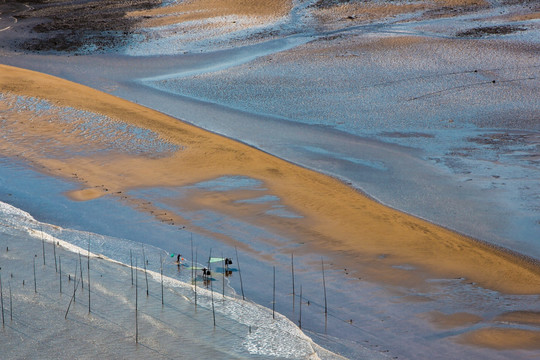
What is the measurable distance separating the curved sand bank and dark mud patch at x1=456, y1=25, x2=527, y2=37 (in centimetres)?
767

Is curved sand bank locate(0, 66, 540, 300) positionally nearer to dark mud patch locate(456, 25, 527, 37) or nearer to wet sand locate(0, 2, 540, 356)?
wet sand locate(0, 2, 540, 356)

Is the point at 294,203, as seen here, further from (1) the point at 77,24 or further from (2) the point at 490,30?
(1) the point at 77,24

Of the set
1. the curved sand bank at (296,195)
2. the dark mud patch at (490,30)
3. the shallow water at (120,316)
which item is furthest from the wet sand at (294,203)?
the dark mud patch at (490,30)

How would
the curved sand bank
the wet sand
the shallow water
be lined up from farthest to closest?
the curved sand bank, the wet sand, the shallow water

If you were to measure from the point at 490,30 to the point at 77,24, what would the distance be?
11979 millimetres

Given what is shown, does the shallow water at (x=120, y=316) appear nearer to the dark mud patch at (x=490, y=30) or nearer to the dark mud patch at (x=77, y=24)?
the dark mud patch at (x=490, y=30)

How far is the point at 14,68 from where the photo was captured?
15594mm

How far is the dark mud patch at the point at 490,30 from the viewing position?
15867 mm

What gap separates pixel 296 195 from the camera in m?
8.54

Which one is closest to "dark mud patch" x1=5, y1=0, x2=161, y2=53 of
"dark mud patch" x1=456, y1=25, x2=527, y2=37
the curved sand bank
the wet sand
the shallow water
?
the curved sand bank

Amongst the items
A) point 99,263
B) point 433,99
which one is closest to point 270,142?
point 433,99

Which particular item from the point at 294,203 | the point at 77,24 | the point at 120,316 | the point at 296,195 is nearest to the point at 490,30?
the point at 296,195

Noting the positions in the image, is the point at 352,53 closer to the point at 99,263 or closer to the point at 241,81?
the point at 241,81

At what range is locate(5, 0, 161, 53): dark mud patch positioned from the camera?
18469 millimetres
